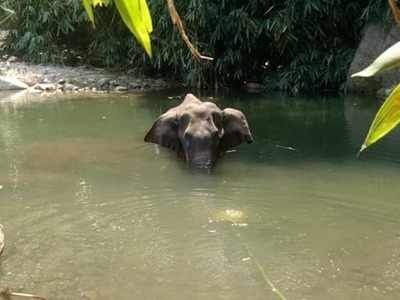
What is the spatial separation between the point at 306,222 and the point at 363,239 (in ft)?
1.56

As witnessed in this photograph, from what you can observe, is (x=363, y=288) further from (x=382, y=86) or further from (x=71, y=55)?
(x=71, y=55)

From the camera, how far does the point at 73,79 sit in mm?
13273

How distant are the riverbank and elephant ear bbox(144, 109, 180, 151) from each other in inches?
220

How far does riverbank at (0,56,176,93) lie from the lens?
12.7 m

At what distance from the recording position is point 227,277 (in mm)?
3768

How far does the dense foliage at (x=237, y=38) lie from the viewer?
1220 centimetres

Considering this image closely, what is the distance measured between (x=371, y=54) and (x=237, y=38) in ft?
7.45

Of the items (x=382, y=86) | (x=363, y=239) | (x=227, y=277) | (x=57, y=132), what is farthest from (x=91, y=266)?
(x=382, y=86)

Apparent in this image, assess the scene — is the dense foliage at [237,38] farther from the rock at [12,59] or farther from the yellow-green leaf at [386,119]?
the yellow-green leaf at [386,119]

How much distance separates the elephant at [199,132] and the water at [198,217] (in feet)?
0.42

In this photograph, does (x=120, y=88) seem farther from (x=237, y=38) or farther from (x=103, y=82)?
(x=237, y=38)

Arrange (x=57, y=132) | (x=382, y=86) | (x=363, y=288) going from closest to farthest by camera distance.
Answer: (x=363, y=288)
(x=57, y=132)
(x=382, y=86)

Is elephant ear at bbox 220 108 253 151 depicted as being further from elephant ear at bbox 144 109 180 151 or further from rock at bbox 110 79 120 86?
rock at bbox 110 79 120 86

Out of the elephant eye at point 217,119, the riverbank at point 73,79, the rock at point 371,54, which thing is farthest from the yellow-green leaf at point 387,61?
the riverbank at point 73,79
